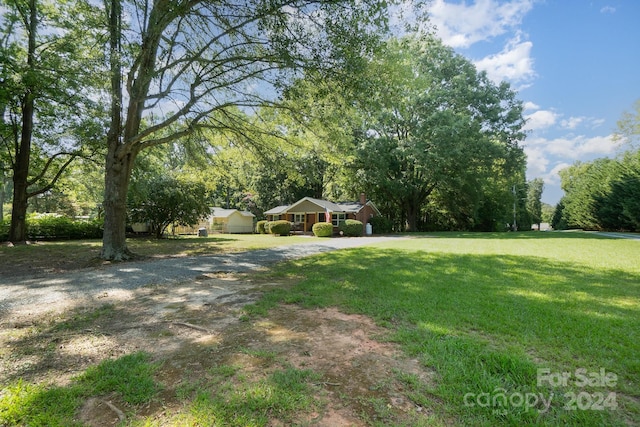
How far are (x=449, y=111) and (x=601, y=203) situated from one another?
17.3 m

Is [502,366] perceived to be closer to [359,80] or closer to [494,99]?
[359,80]

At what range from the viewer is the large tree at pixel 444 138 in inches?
931

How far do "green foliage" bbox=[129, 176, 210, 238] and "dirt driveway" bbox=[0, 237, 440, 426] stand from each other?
1328cm

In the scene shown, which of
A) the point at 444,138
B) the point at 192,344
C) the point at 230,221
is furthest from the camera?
the point at 230,221

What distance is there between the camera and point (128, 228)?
22.2 meters

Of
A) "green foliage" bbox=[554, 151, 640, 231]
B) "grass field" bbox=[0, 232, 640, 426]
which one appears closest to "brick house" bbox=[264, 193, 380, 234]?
"green foliage" bbox=[554, 151, 640, 231]

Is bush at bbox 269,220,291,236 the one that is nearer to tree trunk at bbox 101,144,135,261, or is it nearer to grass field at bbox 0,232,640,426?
tree trunk at bbox 101,144,135,261

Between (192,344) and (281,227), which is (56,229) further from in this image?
(192,344)

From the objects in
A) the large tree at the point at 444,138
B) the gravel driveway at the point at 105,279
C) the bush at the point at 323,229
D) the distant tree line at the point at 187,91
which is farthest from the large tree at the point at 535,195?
the gravel driveway at the point at 105,279

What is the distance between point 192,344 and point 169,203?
1743 centimetres

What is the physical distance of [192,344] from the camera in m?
3.23

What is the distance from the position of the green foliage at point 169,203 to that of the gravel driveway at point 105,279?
32.8 feet

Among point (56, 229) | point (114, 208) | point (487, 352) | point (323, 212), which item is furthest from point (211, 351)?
point (323, 212)

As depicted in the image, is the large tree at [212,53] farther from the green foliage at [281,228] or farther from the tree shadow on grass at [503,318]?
the green foliage at [281,228]
